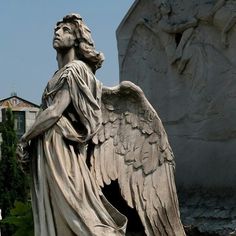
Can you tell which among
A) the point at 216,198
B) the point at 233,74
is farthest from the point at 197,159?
the point at 233,74

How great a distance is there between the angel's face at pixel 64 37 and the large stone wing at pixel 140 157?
51 centimetres

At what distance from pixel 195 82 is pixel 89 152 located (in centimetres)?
248

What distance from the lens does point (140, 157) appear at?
6.08 meters

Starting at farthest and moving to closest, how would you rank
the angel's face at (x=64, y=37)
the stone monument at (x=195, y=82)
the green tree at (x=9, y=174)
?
the green tree at (x=9, y=174) < the stone monument at (x=195, y=82) < the angel's face at (x=64, y=37)

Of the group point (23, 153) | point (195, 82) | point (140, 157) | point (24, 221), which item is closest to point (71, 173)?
point (23, 153)

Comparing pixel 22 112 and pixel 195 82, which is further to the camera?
pixel 22 112

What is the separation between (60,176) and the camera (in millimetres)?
5332

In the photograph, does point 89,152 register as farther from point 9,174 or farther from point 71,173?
point 9,174

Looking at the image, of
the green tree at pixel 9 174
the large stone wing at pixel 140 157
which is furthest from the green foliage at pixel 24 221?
the green tree at pixel 9 174

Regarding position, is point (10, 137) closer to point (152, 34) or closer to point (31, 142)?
point (152, 34)

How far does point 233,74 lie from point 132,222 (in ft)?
7.14

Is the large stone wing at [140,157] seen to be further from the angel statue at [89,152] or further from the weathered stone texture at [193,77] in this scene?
the weathered stone texture at [193,77]

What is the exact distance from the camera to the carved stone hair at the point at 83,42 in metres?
5.70

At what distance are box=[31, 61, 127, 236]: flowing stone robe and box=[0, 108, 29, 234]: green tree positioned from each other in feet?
62.8
